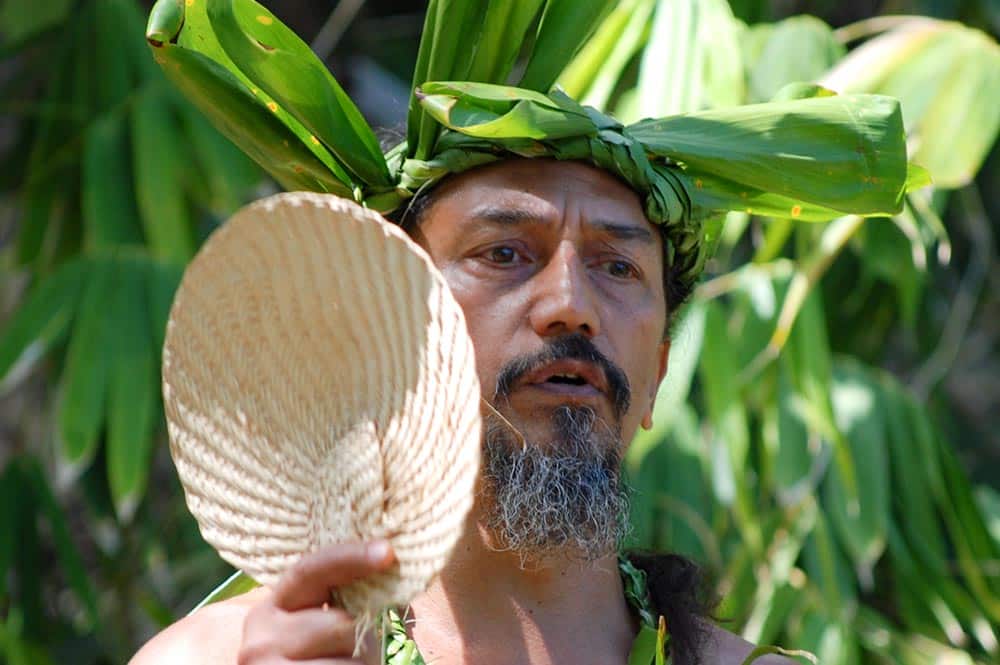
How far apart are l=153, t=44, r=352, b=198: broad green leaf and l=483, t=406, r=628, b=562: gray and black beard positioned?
1.02ft

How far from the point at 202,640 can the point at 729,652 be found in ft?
1.72

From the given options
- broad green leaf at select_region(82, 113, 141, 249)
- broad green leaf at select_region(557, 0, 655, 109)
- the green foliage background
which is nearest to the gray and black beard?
the green foliage background

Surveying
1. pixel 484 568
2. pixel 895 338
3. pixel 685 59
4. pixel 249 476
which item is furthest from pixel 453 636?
pixel 895 338

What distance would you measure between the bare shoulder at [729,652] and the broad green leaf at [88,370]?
4.00 ft

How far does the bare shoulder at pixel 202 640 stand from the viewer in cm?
135

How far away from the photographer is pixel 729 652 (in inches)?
61.8

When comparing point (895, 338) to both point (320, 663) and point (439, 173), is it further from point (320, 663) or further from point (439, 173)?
point (320, 663)

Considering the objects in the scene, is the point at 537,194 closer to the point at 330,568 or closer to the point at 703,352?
the point at 330,568

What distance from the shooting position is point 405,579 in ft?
3.43

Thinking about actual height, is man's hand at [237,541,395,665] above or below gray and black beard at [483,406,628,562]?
above

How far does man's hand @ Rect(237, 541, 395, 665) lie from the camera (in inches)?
40.8

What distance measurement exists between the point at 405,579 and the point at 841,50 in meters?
1.77

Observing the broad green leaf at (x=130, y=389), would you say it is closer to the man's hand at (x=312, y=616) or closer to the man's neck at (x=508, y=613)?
the man's neck at (x=508, y=613)

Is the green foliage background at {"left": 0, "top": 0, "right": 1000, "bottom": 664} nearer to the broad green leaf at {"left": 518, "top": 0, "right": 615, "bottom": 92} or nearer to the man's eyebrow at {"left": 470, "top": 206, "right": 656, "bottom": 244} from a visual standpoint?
the broad green leaf at {"left": 518, "top": 0, "right": 615, "bottom": 92}
